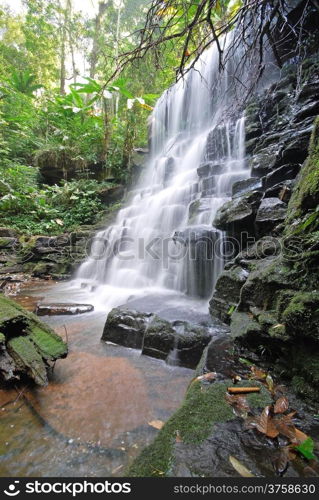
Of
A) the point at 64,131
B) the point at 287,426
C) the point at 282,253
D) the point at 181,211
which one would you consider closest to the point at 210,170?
the point at 181,211

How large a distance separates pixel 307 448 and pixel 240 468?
340 millimetres

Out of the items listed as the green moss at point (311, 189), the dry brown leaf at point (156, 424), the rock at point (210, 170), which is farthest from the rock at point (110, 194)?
the dry brown leaf at point (156, 424)

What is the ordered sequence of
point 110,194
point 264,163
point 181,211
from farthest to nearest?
1. point 110,194
2. point 181,211
3. point 264,163

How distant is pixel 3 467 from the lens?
4.66ft

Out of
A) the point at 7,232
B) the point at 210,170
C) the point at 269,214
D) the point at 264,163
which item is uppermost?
the point at 210,170

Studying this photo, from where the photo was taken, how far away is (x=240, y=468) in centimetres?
107

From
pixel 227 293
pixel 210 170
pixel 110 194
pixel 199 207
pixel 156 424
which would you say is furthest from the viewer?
pixel 110 194

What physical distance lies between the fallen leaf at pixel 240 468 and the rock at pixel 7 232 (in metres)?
9.09

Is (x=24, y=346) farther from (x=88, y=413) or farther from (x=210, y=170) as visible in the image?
(x=210, y=170)

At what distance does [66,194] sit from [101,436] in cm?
994

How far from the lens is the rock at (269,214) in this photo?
352 centimetres

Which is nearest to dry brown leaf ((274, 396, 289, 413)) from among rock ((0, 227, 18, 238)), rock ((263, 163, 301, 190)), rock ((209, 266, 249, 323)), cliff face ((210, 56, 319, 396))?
cliff face ((210, 56, 319, 396))

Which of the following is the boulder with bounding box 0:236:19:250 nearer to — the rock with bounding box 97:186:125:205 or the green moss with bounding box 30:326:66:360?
the rock with bounding box 97:186:125:205

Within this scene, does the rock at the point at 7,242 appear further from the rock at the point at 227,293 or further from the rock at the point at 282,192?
the rock at the point at 282,192
